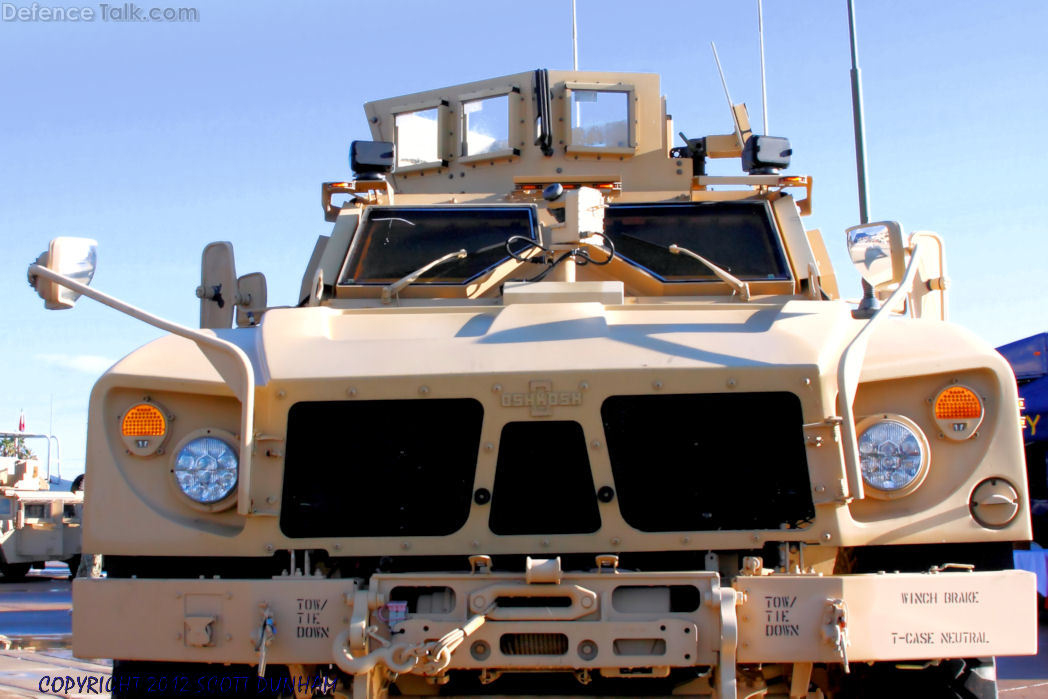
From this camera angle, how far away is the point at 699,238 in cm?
582

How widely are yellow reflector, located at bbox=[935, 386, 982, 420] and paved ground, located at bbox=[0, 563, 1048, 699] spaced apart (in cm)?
352

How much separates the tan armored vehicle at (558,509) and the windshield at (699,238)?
1132mm

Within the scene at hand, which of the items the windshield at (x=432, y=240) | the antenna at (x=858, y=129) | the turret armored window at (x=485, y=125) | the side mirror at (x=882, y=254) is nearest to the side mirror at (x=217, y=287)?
the windshield at (x=432, y=240)

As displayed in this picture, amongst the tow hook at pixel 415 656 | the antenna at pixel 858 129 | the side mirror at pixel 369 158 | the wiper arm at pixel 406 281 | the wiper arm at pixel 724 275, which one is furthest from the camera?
the antenna at pixel 858 129

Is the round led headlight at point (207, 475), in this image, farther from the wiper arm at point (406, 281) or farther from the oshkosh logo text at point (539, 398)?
the wiper arm at point (406, 281)

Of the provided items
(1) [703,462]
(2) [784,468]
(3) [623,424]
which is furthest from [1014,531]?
(3) [623,424]

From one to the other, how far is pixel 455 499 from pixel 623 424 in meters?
0.66

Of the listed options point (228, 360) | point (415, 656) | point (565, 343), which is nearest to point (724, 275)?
point (565, 343)

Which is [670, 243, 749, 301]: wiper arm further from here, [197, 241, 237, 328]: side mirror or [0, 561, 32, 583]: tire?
[0, 561, 32, 583]: tire

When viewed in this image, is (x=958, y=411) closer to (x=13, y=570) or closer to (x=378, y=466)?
(x=378, y=466)

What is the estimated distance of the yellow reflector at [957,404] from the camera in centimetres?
404

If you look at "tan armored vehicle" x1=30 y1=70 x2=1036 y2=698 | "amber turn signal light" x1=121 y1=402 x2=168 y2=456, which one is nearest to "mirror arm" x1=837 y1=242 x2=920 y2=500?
"tan armored vehicle" x1=30 y1=70 x2=1036 y2=698

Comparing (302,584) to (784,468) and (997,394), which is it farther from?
(997,394)

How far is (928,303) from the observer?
5453 mm
